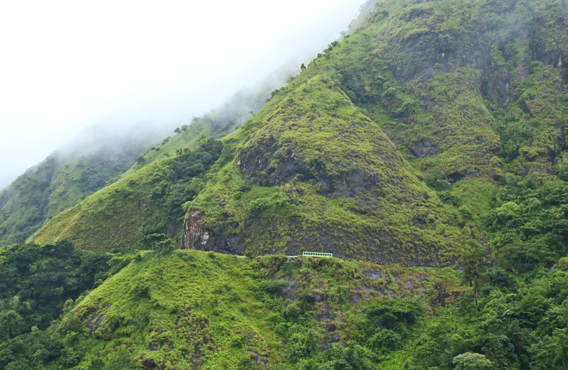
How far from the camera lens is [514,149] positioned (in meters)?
68.0

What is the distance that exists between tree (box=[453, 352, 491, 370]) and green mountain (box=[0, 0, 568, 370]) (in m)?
0.19

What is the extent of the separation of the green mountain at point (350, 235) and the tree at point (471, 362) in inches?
7.4

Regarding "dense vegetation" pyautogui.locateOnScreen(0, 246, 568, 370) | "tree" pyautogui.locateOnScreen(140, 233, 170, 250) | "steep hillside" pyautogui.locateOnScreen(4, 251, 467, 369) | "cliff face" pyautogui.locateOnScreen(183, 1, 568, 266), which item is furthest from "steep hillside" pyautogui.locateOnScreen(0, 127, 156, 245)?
"steep hillside" pyautogui.locateOnScreen(4, 251, 467, 369)

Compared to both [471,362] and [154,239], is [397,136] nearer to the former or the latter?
[154,239]

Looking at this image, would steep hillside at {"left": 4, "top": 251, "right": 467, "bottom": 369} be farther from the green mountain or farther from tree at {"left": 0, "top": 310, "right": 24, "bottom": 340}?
tree at {"left": 0, "top": 310, "right": 24, "bottom": 340}

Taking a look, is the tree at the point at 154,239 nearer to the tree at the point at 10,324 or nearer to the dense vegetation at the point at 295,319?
the dense vegetation at the point at 295,319

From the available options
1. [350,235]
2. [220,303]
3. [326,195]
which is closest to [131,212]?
[220,303]

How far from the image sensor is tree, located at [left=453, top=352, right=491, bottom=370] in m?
30.4

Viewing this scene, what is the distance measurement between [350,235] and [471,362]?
2451cm

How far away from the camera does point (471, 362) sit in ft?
101

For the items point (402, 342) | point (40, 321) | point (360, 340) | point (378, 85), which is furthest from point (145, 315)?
point (378, 85)

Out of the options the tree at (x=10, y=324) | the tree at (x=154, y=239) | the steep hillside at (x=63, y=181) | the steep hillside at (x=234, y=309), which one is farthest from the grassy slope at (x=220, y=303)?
the steep hillside at (x=63, y=181)

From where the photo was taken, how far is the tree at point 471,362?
3038cm

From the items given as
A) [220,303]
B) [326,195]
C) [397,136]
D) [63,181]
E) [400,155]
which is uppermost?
[63,181]
